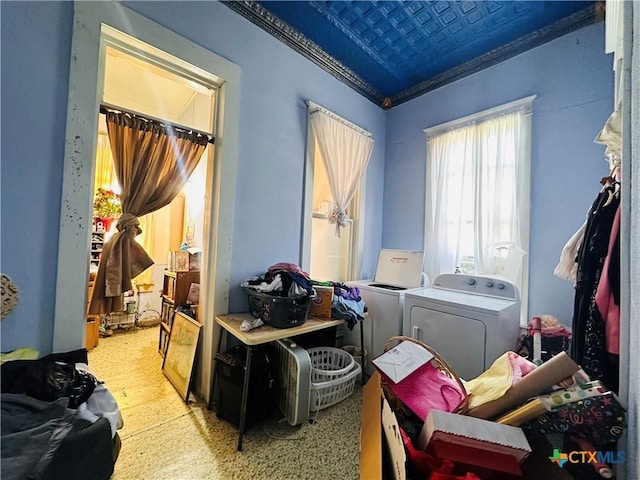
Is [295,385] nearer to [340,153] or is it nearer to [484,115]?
[340,153]

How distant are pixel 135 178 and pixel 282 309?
1408 mm

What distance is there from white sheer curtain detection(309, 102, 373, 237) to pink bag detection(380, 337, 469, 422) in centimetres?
190

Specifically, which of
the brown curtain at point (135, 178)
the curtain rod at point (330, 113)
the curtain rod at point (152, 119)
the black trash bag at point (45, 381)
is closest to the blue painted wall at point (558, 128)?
the curtain rod at point (330, 113)

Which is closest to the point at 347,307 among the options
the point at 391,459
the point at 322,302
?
the point at 322,302

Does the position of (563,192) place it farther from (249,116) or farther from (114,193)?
(114,193)

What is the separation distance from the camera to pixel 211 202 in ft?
6.56

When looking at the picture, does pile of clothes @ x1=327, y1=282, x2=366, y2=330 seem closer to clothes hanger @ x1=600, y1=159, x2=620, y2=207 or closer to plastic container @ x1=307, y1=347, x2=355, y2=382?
plastic container @ x1=307, y1=347, x2=355, y2=382

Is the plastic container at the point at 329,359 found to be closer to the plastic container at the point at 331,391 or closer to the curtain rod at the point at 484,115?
the plastic container at the point at 331,391

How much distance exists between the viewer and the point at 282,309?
169cm

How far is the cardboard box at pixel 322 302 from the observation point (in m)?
2.00

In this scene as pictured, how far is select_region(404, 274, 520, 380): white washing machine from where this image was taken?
5.48ft

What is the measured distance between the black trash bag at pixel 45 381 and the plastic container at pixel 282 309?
92 cm

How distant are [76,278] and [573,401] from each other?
2166mm

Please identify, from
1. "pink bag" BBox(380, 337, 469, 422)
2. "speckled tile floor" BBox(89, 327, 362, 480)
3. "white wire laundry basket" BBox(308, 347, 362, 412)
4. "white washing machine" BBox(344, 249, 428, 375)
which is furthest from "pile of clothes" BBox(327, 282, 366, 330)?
"pink bag" BBox(380, 337, 469, 422)
